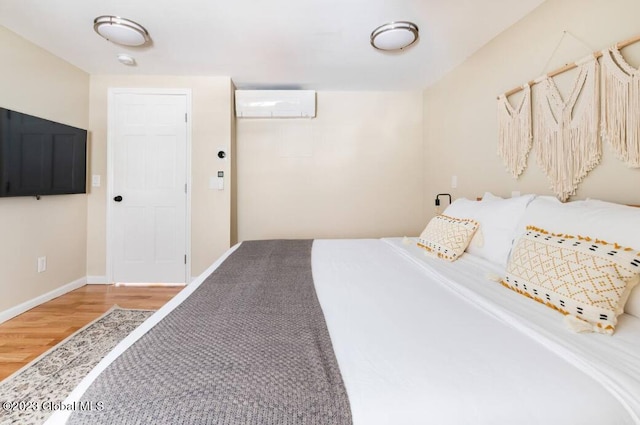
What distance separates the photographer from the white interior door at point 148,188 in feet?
10.7

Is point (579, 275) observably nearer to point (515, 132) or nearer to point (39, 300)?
point (515, 132)

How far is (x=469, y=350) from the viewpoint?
31.9 inches

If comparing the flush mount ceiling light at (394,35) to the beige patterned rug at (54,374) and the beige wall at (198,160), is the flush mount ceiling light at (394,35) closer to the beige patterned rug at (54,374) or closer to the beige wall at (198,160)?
the beige wall at (198,160)

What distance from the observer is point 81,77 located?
310 centimetres

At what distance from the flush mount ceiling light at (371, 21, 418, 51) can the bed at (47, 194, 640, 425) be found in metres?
1.56

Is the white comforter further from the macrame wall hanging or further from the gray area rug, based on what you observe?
the macrame wall hanging

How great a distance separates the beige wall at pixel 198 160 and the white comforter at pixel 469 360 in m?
2.11

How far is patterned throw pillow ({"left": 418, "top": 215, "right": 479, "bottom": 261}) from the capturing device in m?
1.83

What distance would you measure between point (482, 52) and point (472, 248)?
1.78m

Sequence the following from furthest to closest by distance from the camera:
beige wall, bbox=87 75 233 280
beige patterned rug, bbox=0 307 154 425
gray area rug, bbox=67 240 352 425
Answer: beige wall, bbox=87 75 233 280, beige patterned rug, bbox=0 307 154 425, gray area rug, bbox=67 240 352 425

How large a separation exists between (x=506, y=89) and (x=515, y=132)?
37 cm

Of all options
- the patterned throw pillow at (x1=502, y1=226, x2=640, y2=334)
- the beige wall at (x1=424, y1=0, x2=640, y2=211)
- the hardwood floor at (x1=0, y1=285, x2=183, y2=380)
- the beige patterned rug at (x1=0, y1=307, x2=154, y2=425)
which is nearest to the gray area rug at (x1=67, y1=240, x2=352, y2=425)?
the patterned throw pillow at (x1=502, y1=226, x2=640, y2=334)

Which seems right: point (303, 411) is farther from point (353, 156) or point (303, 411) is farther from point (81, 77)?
point (81, 77)

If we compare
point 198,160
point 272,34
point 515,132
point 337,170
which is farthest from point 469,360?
point 198,160
